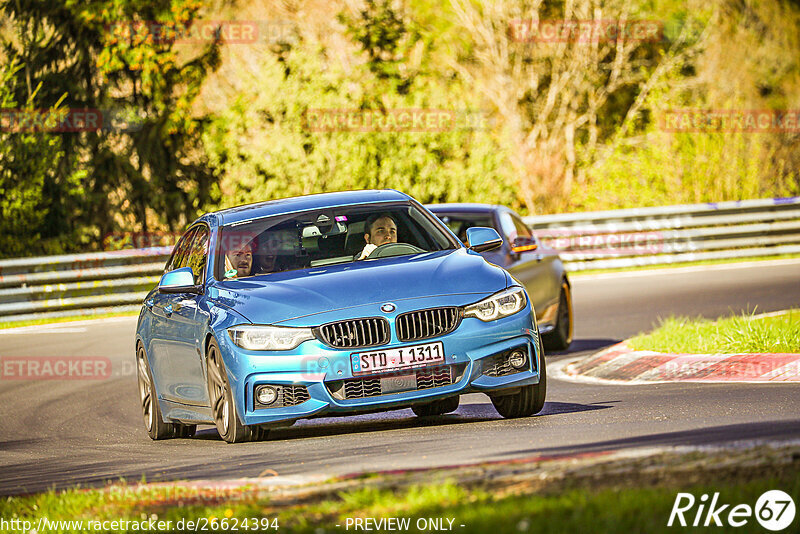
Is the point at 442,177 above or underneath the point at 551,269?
underneath

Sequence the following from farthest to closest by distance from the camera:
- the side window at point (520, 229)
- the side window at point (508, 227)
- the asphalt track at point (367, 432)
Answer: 1. the side window at point (520, 229)
2. the side window at point (508, 227)
3. the asphalt track at point (367, 432)

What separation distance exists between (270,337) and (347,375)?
52 cm

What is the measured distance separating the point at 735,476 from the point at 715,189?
953 inches

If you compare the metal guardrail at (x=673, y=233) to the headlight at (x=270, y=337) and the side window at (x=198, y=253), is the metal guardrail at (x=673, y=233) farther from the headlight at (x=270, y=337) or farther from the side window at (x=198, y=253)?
the headlight at (x=270, y=337)

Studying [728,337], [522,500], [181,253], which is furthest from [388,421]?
[522,500]

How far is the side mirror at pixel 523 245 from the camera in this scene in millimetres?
14453

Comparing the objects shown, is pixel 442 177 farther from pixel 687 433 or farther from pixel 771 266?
pixel 687 433

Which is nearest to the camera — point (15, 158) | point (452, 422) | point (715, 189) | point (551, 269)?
point (452, 422)

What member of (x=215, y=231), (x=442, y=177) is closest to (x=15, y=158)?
(x=442, y=177)

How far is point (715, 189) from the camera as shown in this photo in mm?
29250

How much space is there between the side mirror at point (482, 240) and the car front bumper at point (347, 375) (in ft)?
4.39

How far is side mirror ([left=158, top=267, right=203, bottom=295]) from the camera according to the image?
9.87 meters

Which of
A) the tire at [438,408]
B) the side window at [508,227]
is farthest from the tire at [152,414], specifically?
the side window at [508,227]

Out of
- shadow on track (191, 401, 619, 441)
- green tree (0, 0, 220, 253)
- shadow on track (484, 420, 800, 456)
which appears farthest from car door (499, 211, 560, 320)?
green tree (0, 0, 220, 253)
